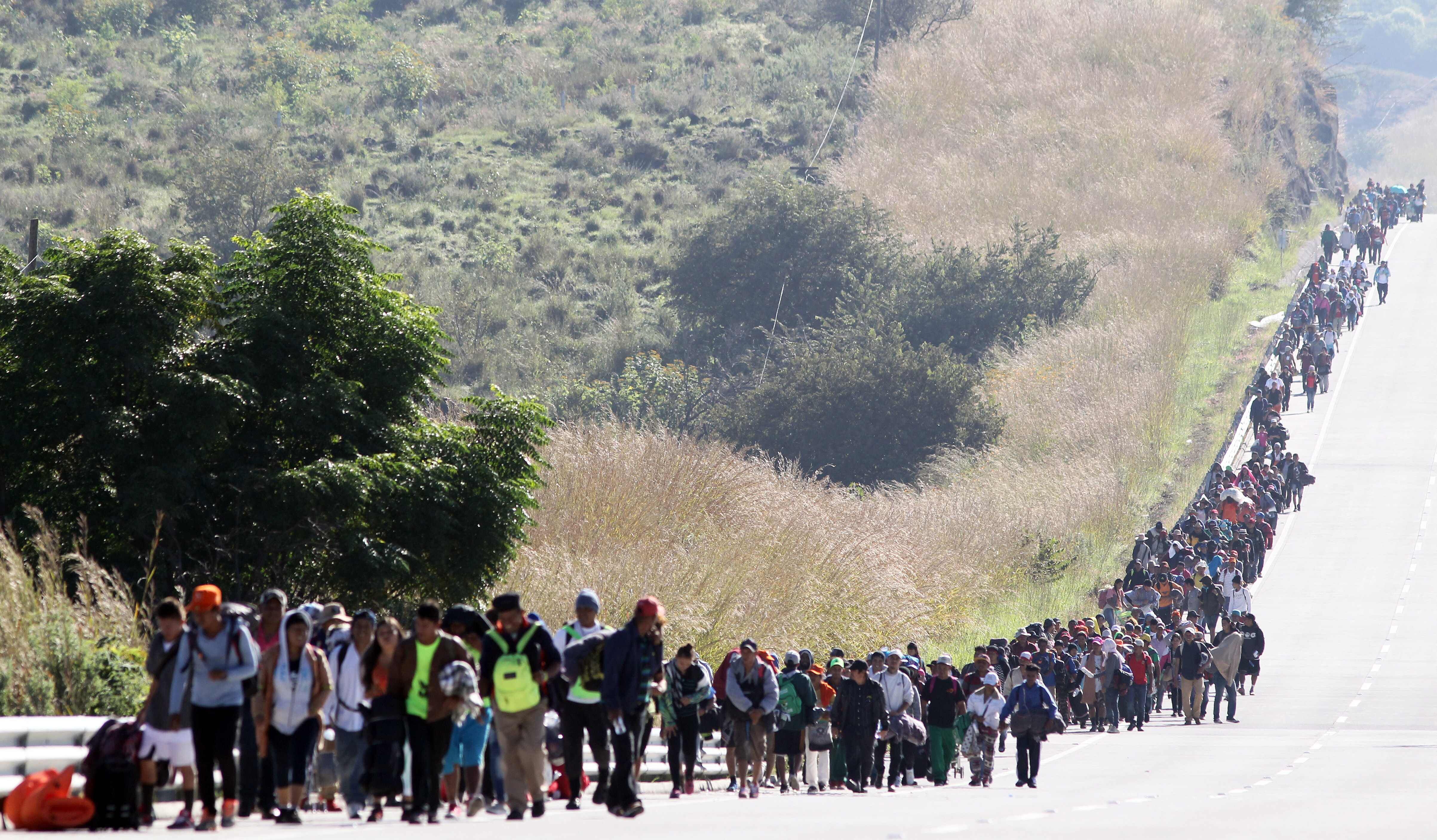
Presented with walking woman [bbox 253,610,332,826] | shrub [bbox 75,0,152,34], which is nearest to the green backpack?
walking woman [bbox 253,610,332,826]

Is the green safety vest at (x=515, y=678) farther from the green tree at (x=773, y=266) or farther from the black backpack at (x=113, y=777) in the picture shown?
the green tree at (x=773, y=266)

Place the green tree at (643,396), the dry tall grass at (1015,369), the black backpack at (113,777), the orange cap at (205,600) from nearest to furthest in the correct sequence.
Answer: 1. the black backpack at (113,777)
2. the orange cap at (205,600)
3. the dry tall grass at (1015,369)
4. the green tree at (643,396)

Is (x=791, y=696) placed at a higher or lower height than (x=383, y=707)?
higher

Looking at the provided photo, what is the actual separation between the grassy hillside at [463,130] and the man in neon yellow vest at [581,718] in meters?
41.3

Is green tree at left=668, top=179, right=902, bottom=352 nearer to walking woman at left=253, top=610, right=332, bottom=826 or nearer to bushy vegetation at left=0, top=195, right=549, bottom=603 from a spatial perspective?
bushy vegetation at left=0, top=195, right=549, bottom=603

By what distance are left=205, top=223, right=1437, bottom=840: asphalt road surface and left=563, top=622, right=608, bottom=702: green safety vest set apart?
2.51ft

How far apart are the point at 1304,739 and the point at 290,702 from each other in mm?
15515

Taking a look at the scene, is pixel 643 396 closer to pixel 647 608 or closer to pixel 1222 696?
pixel 1222 696

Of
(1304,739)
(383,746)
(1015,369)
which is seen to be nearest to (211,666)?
(383,746)

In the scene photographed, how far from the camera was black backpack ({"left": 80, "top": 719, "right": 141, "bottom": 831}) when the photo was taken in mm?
10109

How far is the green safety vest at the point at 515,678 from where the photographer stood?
37.0 ft

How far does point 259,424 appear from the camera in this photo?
735 inches

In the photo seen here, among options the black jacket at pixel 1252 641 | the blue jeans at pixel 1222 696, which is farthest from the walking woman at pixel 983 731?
the black jacket at pixel 1252 641

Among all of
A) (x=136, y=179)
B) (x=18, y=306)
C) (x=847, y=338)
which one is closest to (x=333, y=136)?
(x=136, y=179)
